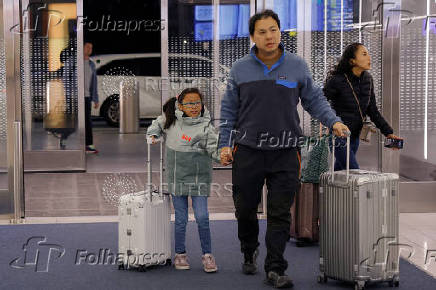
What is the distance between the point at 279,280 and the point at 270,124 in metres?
0.90

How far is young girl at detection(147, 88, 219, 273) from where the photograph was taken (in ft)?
17.6

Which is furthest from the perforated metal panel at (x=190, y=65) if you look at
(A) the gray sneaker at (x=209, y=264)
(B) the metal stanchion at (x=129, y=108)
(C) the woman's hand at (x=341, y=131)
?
(C) the woman's hand at (x=341, y=131)

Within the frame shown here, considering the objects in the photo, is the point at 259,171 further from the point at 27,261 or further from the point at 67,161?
the point at 67,161

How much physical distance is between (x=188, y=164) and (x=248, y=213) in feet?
1.78

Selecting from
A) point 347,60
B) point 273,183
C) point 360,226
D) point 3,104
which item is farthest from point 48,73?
point 360,226

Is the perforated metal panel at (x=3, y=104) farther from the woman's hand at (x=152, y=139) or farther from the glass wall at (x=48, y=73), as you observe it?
the glass wall at (x=48, y=73)

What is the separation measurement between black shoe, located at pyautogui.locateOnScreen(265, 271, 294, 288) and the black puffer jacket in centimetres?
163

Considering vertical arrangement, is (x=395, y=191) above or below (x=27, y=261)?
above

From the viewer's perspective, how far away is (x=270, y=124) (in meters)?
4.88

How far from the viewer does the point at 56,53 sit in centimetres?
1018

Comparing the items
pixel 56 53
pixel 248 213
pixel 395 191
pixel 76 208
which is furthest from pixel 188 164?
pixel 56 53

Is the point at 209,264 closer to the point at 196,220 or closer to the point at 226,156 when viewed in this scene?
the point at 196,220

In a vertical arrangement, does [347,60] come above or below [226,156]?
above

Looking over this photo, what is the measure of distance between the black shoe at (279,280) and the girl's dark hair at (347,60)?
74.2 inches
